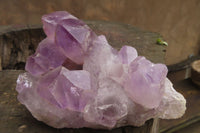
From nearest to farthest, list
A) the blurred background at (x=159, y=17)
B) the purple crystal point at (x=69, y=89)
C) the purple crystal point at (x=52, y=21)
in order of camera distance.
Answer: the purple crystal point at (x=69, y=89)
the purple crystal point at (x=52, y=21)
the blurred background at (x=159, y=17)

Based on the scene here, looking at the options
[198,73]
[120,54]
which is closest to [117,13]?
[198,73]

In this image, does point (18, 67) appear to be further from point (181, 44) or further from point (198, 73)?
point (181, 44)

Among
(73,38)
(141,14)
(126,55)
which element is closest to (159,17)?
(141,14)

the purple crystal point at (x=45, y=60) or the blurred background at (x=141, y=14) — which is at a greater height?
the purple crystal point at (x=45, y=60)

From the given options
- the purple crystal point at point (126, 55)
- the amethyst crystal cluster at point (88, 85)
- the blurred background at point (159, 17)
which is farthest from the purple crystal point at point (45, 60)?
the blurred background at point (159, 17)

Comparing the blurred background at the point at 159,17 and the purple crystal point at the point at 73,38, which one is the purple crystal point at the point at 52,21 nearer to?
the purple crystal point at the point at 73,38

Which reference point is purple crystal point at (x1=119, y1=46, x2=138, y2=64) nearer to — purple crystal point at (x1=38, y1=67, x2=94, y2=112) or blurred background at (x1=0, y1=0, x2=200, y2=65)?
purple crystal point at (x1=38, y1=67, x2=94, y2=112)
